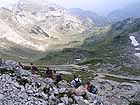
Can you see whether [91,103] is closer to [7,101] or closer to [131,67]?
[7,101]

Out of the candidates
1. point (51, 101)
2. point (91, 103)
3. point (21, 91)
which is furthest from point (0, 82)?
point (91, 103)

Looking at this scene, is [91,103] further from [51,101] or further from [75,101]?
Answer: [51,101]

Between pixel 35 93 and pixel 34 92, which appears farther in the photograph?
pixel 34 92

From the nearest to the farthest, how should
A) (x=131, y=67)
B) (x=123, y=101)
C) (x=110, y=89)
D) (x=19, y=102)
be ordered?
(x=19, y=102), (x=123, y=101), (x=110, y=89), (x=131, y=67)

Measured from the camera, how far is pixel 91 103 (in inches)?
1433

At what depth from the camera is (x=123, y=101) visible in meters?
66.2

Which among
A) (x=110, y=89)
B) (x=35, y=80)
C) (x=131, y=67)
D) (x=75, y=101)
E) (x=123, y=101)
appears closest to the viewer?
(x=75, y=101)

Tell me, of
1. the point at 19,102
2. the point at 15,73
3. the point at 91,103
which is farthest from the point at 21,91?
the point at 91,103

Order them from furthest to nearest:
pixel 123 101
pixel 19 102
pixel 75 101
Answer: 1. pixel 123 101
2. pixel 75 101
3. pixel 19 102

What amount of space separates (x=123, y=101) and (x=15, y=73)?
3193cm

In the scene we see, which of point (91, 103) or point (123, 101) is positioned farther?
point (123, 101)

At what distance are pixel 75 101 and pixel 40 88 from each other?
380 centimetres

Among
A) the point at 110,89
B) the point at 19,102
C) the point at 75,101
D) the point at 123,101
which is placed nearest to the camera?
the point at 19,102

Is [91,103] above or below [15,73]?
below
